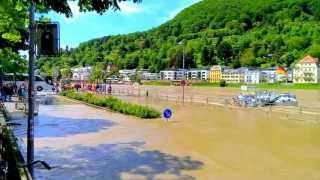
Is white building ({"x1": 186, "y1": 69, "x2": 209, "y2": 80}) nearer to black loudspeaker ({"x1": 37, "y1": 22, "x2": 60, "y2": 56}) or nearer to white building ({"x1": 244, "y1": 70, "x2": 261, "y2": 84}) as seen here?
white building ({"x1": 244, "y1": 70, "x2": 261, "y2": 84})

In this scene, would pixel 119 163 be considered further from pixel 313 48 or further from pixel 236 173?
pixel 313 48

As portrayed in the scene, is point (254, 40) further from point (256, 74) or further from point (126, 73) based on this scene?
point (126, 73)

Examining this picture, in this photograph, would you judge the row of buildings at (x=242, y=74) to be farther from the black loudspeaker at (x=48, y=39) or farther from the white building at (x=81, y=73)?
the black loudspeaker at (x=48, y=39)

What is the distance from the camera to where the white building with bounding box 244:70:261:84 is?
501ft

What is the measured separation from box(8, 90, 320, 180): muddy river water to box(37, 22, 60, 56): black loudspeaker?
430 cm

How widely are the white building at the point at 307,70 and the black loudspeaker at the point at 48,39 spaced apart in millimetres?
137916

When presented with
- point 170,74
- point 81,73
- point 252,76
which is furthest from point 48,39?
point 81,73

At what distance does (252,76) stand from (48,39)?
150m

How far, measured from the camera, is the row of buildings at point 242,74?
14262cm

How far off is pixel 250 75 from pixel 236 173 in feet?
483

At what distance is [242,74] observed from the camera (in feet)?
529

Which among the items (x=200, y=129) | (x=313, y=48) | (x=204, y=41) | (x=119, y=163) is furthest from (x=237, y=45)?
(x=119, y=163)

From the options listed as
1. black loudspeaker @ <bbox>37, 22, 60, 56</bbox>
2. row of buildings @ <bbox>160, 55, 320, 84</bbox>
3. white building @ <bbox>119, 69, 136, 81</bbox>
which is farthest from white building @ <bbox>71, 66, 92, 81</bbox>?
black loudspeaker @ <bbox>37, 22, 60, 56</bbox>

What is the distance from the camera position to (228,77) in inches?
6526
